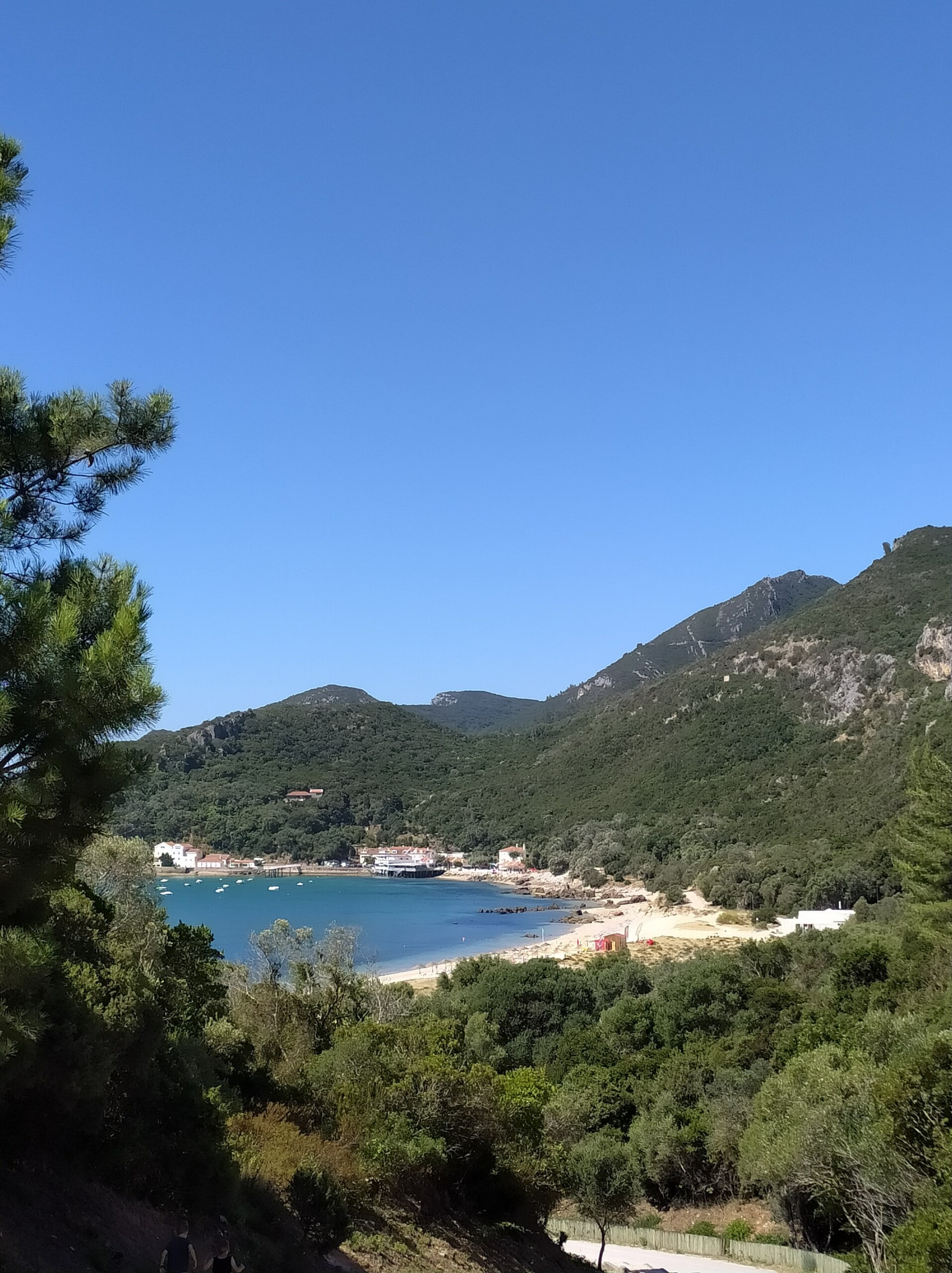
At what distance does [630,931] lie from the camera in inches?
2445

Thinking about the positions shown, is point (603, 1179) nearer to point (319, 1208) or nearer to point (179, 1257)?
point (319, 1208)

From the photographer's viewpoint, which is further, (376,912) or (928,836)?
(376,912)

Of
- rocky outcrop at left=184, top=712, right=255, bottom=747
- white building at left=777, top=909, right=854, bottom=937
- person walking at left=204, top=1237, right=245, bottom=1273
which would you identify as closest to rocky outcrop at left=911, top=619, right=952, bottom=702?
white building at left=777, top=909, right=854, bottom=937

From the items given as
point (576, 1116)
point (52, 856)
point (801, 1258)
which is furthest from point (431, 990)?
point (52, 856)

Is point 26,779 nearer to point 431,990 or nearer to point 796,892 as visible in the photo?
point 431,990

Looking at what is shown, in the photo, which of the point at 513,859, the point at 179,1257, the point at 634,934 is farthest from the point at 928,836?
the point at 513,859

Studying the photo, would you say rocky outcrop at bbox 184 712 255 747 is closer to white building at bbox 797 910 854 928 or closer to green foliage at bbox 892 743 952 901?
white building at bbox 797 910 854 928

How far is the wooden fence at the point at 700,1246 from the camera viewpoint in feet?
46.4

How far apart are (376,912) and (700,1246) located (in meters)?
65.3

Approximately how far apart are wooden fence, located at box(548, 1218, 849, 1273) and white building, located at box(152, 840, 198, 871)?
100.0 metres

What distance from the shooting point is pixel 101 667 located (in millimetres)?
5188

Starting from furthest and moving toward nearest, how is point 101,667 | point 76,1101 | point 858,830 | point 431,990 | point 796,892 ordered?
point 858,830 < point 796,892 < point 431,990 < point 76,1101 < point 101,667

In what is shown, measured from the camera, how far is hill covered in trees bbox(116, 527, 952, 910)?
67.9m

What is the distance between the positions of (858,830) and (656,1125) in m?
47.2
